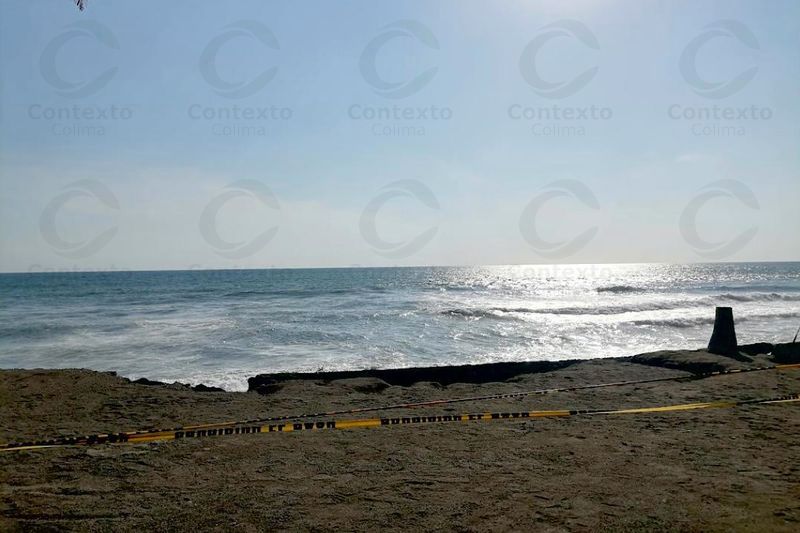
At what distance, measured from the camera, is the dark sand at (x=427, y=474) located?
12.4 feet

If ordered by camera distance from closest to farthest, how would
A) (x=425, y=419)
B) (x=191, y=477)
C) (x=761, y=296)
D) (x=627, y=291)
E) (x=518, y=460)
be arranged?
1. (x=191, y=477)
2. (x=518, y=460)
3. (x=425, y=419)
4. (x=761, y=296)
5. (x=627, y=291)

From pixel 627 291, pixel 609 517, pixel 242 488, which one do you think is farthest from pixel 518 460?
pixel 627 291

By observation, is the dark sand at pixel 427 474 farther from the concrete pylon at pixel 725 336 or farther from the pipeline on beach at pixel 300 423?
the concrete pylon at pixel 725 336

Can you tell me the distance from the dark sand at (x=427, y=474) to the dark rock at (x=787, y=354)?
508 centimetres

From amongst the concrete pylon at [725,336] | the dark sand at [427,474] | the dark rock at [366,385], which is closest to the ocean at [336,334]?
the dark rock at [366,385]

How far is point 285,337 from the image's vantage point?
2308 centimetres

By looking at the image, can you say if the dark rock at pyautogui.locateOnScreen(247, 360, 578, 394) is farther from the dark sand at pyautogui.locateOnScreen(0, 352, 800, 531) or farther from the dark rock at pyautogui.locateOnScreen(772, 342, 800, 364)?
the dark rock at pyautogui.locateOnScreen(772, 342, 800, 364)

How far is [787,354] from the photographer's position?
38.0 ft

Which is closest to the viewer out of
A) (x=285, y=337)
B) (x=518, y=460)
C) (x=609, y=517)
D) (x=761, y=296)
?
(x=609, y=517)

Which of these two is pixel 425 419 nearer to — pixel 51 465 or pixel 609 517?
pixel 609 517

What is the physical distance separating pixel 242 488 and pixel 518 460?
2.69 meters

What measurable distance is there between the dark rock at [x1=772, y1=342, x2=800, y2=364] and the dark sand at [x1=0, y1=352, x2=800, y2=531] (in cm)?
508

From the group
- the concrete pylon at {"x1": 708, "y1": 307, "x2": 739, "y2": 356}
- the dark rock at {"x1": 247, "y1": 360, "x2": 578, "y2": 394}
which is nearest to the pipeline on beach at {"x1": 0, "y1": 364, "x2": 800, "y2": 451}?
the dark rock at {"x1": 247, "y1": 360, "x2": 578, "y2": 394}

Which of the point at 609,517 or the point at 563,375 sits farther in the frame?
the point at 563,375
